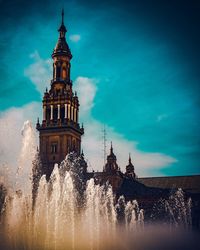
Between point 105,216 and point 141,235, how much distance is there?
691 cm

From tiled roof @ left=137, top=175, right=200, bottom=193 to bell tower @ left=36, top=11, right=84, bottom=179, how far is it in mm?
16223

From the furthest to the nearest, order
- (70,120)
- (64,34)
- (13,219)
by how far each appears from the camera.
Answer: (64,34), (70,120), (13,219)

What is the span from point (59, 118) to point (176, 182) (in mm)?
27351

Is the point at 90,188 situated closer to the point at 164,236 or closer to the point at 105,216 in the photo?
the point at 105,216

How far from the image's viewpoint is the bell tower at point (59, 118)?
310 ft

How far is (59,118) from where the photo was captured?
96.0 metres

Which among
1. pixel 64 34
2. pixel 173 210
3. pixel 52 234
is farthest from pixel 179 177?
pixel 52 234

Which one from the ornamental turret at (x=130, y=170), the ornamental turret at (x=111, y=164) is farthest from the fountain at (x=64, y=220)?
the ornamental turret at (x=130, y=170)

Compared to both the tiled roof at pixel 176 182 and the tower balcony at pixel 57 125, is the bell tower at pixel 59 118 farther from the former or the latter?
the tiled roof at pixel 176 182

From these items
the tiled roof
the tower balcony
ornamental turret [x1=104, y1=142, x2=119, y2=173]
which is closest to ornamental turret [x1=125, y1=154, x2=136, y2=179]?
the tiled roof

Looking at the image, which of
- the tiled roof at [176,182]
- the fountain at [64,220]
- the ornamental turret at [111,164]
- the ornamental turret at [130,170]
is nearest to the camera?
the fountain at [64,220]

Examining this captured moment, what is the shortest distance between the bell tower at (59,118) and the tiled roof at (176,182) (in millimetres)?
16223

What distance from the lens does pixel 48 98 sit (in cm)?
9912

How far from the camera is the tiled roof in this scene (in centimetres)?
9569
